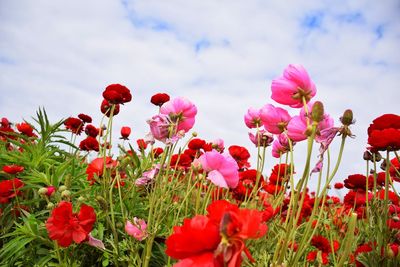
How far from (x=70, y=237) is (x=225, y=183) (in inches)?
21.2

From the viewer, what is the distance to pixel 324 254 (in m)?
1.84

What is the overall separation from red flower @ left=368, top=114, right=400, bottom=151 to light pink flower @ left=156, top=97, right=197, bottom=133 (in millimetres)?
679

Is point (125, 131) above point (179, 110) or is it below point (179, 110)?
above

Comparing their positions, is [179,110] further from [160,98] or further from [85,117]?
[85,117]

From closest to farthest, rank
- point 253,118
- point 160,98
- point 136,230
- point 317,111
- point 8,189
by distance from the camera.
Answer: point 317,111 → point 136,230 → point 253,118 → point 8,189 → point 160,98

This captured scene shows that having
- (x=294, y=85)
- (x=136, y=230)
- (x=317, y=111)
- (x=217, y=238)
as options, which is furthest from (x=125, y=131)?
(x=217, y=238)

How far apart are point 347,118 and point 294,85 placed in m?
0.16

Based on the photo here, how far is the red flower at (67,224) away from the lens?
125 cm

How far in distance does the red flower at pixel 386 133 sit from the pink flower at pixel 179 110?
2.23ft

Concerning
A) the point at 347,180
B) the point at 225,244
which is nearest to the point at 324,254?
the point at 347,180

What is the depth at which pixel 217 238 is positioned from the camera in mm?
582

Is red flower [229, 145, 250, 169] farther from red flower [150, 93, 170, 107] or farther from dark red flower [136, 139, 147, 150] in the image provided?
dark red flower [136, 139, 147, 150]

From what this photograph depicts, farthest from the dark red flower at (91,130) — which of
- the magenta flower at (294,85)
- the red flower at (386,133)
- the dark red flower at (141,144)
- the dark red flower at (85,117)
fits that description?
the magenta flower at (294,85)

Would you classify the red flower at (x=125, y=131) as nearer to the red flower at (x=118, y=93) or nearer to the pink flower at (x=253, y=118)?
the red flower at (x=118, y=93)
